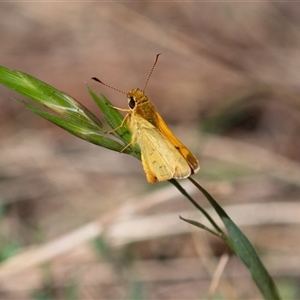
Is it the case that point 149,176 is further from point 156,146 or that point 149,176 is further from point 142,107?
point 142,107

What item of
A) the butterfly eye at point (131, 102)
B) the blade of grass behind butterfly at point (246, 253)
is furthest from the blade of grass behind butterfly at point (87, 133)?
the butterfly eye at point (131, 102)

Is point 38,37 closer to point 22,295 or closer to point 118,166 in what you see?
point 118,166

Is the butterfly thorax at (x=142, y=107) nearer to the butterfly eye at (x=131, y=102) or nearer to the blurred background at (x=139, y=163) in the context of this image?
the butterfly eye at (x=131, y=102)

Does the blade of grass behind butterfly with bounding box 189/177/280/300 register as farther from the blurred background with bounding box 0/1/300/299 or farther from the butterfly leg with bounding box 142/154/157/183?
the blurred background with bounding box 0/1/300/299

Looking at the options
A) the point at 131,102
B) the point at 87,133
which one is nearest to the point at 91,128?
Answer: the point at 87,133

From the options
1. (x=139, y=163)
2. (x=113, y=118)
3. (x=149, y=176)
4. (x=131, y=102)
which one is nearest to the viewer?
(x=113, y=118)

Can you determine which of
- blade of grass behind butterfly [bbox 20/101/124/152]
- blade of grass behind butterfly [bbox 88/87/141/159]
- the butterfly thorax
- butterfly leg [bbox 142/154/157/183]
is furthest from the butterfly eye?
blade of grass behind butterfly [bbox 20/101/124/152]
